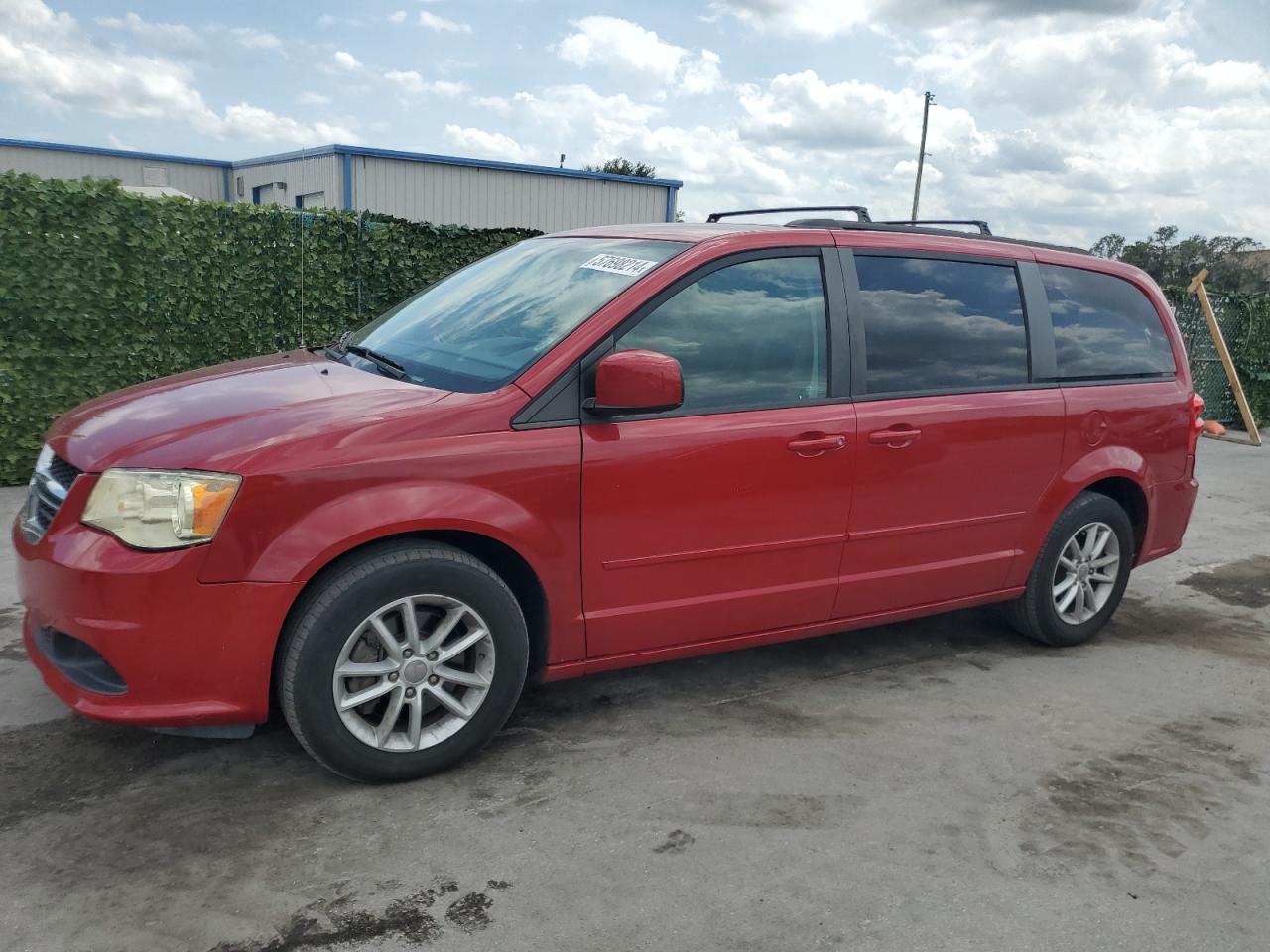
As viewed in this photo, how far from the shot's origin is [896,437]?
4.07m

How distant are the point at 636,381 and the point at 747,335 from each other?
0.68 m

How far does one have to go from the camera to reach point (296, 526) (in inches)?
119

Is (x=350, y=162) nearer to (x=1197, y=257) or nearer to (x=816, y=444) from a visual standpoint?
(x=816, y=444)

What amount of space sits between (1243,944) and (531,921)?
5.96ft

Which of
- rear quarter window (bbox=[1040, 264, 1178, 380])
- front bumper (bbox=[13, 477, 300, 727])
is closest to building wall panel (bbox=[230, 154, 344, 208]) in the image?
rear quarter window (bbox=[1040, 264, 1178, 380])

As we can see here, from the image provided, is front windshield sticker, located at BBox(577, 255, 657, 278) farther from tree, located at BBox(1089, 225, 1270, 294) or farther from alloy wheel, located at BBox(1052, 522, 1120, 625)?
tree, located at BBox(1089, 225, 1270, 294)

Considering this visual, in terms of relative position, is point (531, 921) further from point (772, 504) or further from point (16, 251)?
point (16, 251)

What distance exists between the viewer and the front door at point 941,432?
4090mm

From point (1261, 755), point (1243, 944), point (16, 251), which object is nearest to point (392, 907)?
point (1243, 944)

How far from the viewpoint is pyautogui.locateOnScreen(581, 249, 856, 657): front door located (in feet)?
11.6

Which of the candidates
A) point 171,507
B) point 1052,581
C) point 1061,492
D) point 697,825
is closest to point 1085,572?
point 1052,581

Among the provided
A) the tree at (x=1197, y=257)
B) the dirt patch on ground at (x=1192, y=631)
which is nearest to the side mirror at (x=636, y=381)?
the dirt patch on ground at (x=1192, y=631)

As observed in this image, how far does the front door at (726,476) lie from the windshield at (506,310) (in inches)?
10.5

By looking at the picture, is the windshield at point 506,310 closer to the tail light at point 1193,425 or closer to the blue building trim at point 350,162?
the tail light at point 1193,425
